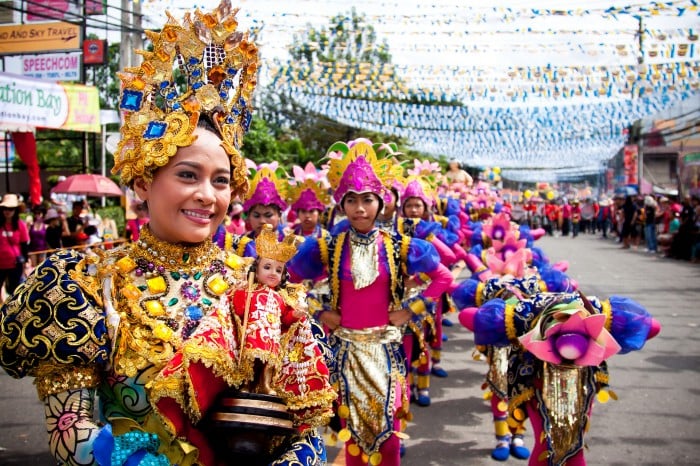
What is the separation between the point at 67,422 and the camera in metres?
1.82

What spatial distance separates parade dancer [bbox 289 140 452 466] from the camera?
4.16 m

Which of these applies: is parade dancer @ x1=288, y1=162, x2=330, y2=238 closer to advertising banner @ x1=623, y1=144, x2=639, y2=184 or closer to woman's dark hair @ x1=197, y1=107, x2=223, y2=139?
woman's dark hair @ x1=197, y1=107, x2=223, y2=139

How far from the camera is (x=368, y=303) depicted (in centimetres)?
435

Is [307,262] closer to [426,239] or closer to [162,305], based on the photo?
[426,239]

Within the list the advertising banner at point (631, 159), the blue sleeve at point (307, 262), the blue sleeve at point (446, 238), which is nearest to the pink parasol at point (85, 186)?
the blue sleeve at point (446, 238)

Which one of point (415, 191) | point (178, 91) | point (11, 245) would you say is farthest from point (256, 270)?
point (11, 245)

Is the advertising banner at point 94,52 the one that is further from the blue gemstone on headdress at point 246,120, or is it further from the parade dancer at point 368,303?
the blue gemstone on headdress at point 246,120

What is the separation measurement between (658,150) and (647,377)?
115ft

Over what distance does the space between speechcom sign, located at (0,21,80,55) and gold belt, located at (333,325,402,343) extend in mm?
19005

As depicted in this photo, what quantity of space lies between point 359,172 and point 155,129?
2.34 metres

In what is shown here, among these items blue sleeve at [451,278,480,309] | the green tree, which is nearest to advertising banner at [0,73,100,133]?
the green tree

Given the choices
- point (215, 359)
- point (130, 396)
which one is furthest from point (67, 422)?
point (215, 359)

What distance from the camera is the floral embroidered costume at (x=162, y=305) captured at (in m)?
1.78

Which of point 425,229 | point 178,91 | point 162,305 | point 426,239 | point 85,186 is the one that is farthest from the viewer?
point 85,186
